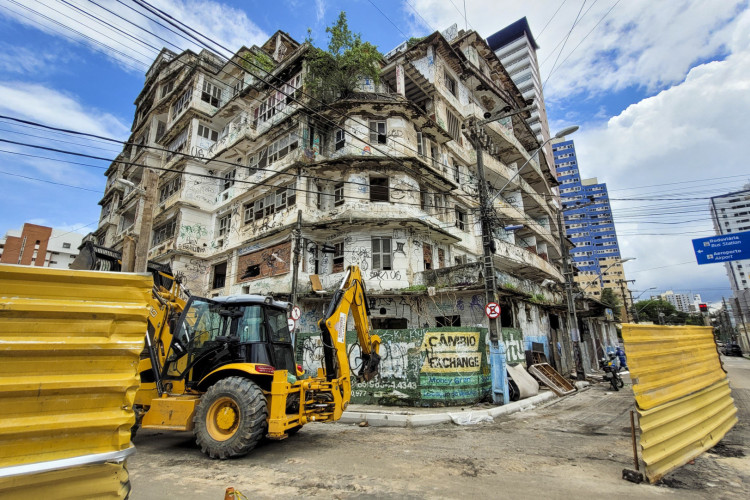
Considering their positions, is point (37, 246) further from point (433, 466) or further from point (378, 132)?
point (433, 466)

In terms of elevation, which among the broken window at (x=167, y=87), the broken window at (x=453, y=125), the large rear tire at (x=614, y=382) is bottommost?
the large rear tire at (x=614, y=382)

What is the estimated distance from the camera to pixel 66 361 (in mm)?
2164

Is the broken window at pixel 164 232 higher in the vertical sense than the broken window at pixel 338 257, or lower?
higher

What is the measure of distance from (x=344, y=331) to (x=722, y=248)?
18541mm

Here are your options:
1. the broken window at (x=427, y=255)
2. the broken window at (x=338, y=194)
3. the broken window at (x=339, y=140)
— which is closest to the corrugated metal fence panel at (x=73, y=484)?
the broken window at (x=427, y=255)

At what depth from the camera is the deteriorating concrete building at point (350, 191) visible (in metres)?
17.4

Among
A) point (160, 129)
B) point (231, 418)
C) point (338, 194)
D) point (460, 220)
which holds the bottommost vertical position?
point (231, 418)

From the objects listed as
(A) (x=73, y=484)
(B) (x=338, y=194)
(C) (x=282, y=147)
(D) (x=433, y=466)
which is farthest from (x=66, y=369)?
(C) (x=282, y=147)

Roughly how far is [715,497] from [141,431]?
1004 centimetres

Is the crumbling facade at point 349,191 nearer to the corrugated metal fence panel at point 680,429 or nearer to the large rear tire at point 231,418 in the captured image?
the corrugated metal fence panel at point 680,429

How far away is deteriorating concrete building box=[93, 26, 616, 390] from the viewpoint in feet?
57.2

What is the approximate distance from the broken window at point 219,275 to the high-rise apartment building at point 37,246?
123ft

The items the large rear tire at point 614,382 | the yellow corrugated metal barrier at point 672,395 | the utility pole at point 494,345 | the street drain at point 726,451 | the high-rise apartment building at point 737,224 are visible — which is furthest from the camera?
the high-rise apartment building at point 737,224

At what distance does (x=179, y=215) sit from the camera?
2284 cm
